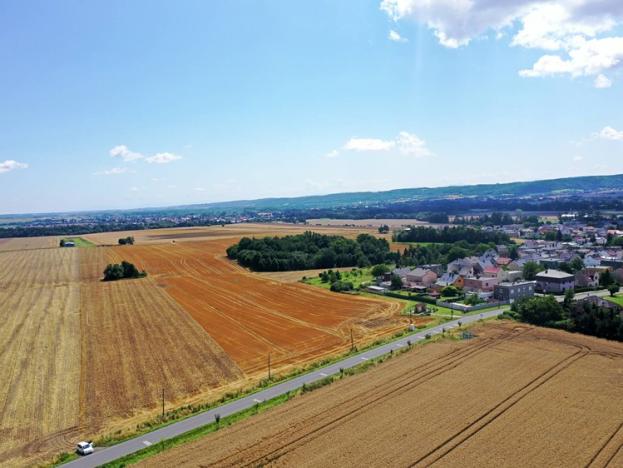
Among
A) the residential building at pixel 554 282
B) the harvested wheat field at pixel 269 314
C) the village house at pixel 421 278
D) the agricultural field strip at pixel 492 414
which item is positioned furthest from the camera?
the village house at pixel 421 278

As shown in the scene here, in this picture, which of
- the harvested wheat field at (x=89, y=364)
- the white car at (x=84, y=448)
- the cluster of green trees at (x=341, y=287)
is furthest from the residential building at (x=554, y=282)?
the white car at (x=84, y=448)

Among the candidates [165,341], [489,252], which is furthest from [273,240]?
[165,341]

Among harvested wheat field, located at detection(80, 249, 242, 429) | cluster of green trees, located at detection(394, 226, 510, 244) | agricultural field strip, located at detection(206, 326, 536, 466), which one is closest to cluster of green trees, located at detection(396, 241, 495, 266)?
cluster of green trees, located at detection(394, 226, 510, 244)

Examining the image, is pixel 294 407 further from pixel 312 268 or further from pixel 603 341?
pixel 312 268

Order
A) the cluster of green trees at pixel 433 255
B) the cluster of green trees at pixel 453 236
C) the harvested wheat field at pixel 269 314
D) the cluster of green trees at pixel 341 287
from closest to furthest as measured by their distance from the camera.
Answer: the harvested wheat field at pixel 269 314 < the cluster of green trees at pixel 341 287 < the cluster of green trees at pixel 433 255 < the cluster of green trees at pixel 453 236

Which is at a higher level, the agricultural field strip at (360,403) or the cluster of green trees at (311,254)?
the cluster of green trees at (311,254)

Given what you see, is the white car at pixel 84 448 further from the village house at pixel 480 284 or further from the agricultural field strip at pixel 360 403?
the village house at pixel 480 284

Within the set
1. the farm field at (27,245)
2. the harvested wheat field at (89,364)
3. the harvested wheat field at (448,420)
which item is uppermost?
the farm field at (27,245)
